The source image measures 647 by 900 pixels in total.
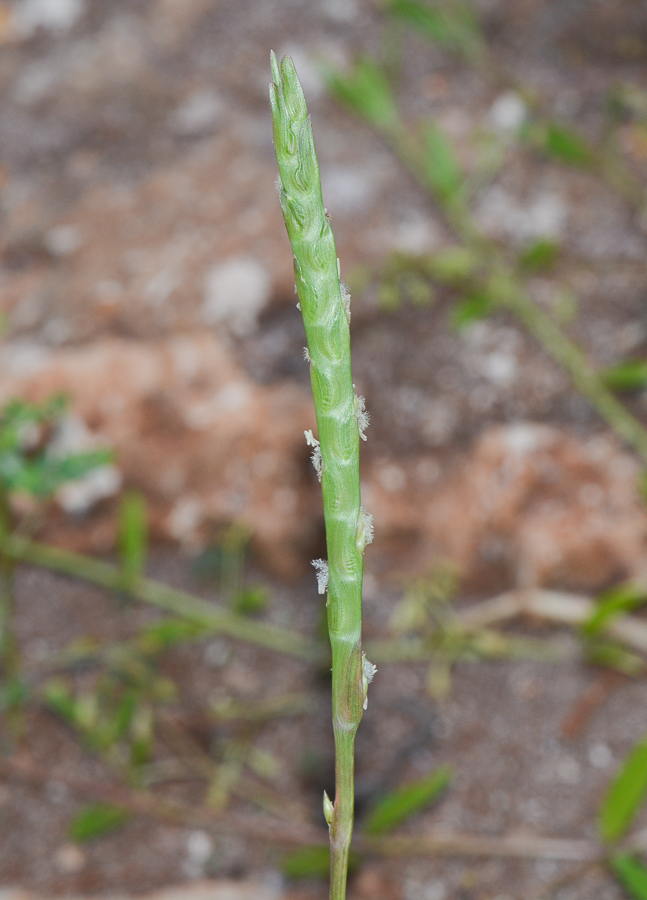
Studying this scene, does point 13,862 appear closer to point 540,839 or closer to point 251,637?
point 251,637

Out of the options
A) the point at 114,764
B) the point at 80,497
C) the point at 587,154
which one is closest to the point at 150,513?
the point at 80,497

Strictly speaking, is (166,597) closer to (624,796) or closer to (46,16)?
(624,796)

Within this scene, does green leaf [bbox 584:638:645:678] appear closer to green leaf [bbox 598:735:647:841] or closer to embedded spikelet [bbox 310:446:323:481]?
green leaf [bbox 598:735:647:841]

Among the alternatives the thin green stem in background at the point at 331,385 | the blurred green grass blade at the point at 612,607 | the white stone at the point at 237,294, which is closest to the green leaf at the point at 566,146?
the white stone at the point at 237,294

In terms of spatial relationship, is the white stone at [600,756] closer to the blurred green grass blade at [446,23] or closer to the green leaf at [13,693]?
the green leaf at [13,693]

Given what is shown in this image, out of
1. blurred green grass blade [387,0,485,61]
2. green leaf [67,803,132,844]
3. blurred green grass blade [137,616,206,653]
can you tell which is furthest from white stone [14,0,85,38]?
green leaf [67,803,132,844]

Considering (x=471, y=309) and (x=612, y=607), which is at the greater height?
(x=471, y=309)

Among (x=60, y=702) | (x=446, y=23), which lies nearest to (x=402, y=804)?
(x=60, y=702)
